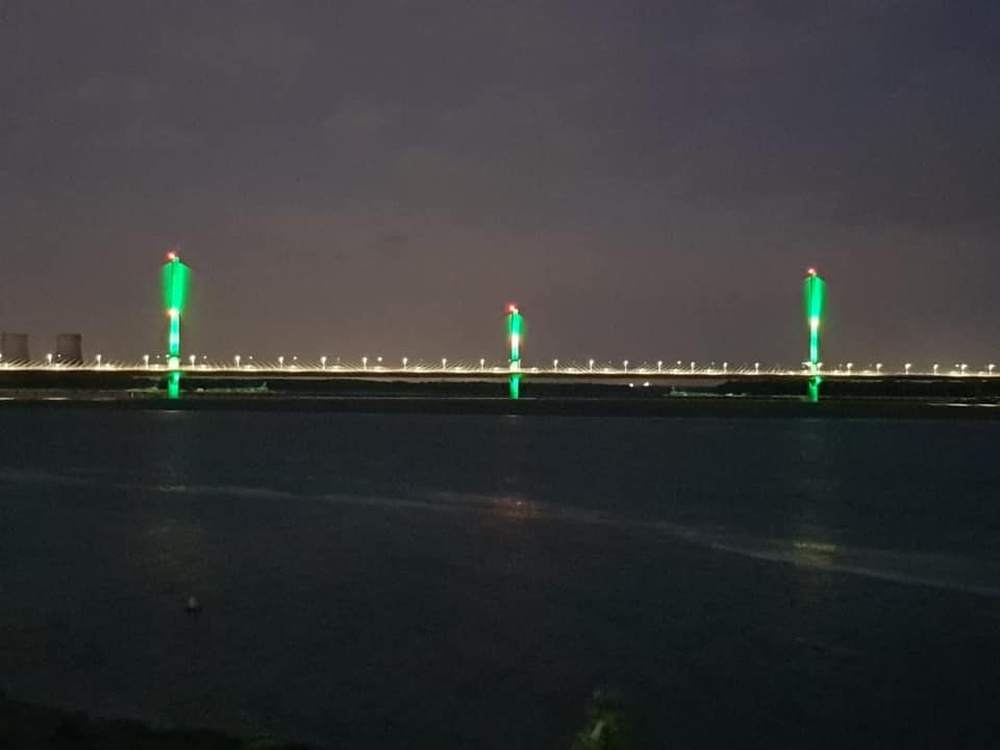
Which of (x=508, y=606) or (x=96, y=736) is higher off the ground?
(x=96, y=736)

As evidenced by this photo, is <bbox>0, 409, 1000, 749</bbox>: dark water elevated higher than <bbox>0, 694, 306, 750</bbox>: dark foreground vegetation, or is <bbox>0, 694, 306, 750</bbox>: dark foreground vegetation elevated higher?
<bbox>0, 694, 306, 750</bbox>: dark foreground vegetation

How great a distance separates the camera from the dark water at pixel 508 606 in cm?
731

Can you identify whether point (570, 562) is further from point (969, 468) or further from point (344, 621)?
point (969, 468)

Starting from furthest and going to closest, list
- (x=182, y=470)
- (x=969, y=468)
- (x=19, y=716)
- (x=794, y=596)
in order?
1. (x=969, y=468)
2. (x=182, y=470)
3. (x=794, y=596)
4. (x=19, y=716)

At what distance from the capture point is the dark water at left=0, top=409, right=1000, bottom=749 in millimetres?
7309

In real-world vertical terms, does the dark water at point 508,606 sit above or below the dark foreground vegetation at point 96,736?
below

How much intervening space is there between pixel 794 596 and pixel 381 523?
698 centimetres

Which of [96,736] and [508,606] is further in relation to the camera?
[508,606]

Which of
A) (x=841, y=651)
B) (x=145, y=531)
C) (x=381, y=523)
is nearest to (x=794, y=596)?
(x=841, y=651)

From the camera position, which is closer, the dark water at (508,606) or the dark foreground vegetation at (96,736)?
the dark foreground vegetation at (96,736)

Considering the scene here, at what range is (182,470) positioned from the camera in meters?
27.0

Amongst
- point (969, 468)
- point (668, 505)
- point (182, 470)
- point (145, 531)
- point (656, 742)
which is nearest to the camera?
point (656, 742)

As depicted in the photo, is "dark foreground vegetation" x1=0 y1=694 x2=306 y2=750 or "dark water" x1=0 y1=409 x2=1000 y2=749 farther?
Answer: "dark water" x1=0 y1=409 x2=1000 y2=749

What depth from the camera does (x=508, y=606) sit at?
10.6 m
